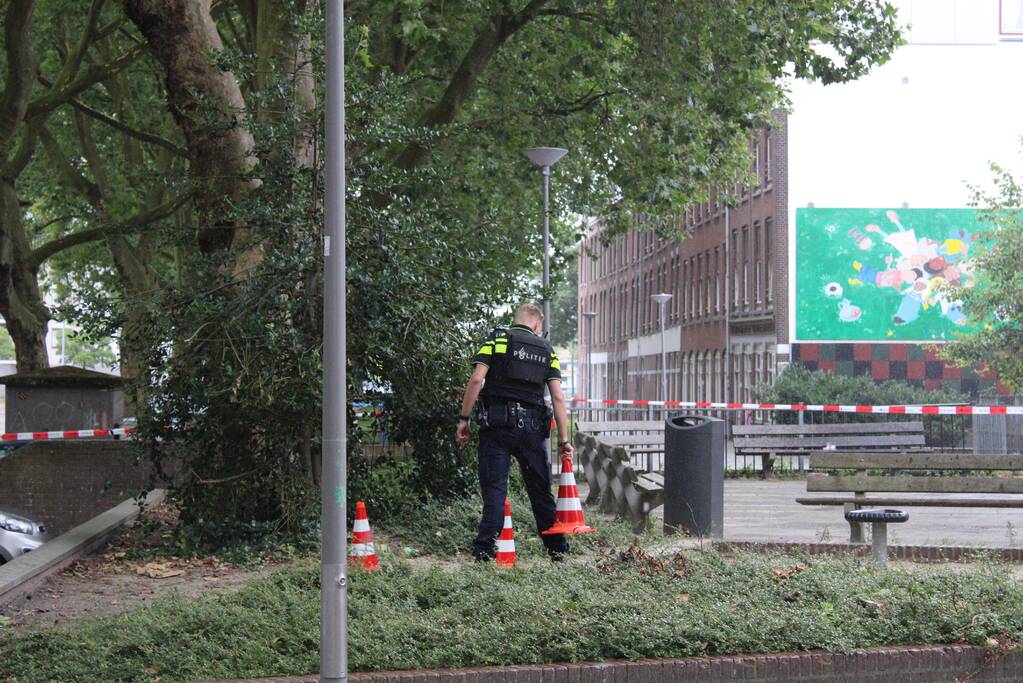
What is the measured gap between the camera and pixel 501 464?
1100 centimetres

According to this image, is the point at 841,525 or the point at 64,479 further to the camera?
the point at 64,479

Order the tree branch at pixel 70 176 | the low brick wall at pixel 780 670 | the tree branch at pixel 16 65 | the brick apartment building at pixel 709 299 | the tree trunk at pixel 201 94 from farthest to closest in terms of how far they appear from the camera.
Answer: the brick apartment building at pixel 709 299 < the tree branch at pixel 70 176 < the tree branch at pixel 16 65 < the tree trunk at pixel 201 94 < the low brick wall at pixel 780 670

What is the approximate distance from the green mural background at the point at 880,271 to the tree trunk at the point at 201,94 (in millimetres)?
35489

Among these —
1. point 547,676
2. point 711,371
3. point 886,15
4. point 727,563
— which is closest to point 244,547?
point 727,563

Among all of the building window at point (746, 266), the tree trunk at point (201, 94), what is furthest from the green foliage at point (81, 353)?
the tree trunk at point (201, 94)

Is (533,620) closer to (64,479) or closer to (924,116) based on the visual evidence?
(64,479)

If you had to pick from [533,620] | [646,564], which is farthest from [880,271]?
[533,620]

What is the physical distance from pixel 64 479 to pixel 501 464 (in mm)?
8444

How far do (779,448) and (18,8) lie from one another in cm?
1275

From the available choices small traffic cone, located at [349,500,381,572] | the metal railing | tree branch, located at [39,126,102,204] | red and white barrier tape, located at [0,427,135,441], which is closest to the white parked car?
small traffic cone, located at [349,500,381,572]

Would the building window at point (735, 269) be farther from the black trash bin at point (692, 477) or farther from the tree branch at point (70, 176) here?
the black trash bin at point (692, 477)

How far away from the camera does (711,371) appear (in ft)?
193

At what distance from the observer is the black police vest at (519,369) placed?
36.0ft

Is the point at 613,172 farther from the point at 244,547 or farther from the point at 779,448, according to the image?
the point at 244,547
